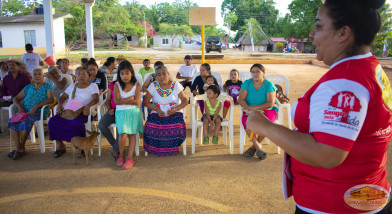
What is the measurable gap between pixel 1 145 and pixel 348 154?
17.6 feet

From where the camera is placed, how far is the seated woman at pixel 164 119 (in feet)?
14.2

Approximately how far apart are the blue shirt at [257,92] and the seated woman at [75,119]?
2.41m

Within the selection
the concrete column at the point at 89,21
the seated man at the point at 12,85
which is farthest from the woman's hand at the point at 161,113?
the concrete column at the point at 89,21

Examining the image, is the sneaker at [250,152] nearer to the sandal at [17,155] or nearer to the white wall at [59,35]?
the sandal at [17,155]

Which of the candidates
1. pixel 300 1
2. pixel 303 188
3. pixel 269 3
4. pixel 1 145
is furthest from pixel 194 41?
pixel 303 188

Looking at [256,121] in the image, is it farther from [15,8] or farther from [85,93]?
[15,8]

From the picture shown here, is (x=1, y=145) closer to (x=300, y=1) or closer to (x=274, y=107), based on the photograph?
(x=274, y=107)

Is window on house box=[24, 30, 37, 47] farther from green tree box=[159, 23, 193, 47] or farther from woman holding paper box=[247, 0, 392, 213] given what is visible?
woman holding paper box=[247, 0, 392, 213]

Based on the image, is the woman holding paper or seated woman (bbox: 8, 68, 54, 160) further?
seated woman (bbox: 8, 68, 54, 160)

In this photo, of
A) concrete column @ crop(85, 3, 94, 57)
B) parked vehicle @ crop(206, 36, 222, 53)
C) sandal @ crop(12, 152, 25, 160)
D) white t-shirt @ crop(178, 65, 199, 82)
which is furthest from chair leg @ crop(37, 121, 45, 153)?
parked vehicle @ crop(206, 36, 222, 53)

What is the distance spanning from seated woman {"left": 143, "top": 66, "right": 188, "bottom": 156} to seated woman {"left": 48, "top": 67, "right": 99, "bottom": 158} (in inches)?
35.7

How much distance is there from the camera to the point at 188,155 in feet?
14.5

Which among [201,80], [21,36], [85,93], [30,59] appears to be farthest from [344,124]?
[21,36]

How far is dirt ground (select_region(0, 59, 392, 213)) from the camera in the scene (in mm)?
2928
